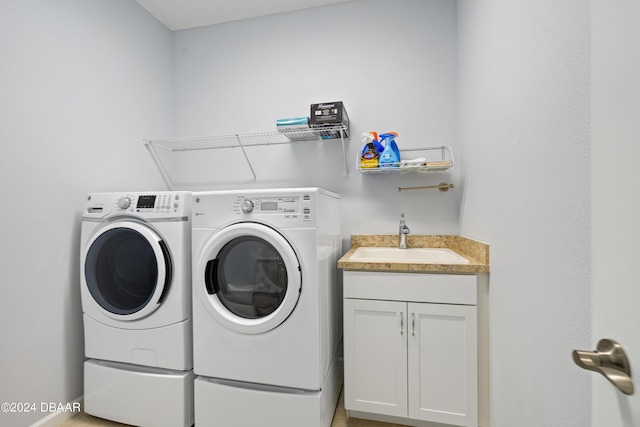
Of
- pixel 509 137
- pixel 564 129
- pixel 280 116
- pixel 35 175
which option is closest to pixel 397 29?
pixel 280 116

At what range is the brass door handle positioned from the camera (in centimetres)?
37

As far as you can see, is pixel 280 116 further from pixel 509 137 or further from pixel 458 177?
pixel 509 137

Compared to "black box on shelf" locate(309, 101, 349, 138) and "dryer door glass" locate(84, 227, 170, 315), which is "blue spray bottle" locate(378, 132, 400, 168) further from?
"dryer door glass" locate(84, 227, 170, 315)

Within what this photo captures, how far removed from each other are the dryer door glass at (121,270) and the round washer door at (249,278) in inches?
13.5

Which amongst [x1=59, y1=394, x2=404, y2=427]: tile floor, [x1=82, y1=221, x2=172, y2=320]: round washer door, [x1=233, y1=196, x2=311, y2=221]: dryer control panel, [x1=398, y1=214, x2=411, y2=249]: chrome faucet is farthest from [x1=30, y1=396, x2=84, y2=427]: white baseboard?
[x1=398, y1=214, x2=411, y2=249]: chrome faucet

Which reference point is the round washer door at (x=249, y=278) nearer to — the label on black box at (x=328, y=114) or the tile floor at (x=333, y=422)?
the tile floor at (x=333, y=422)

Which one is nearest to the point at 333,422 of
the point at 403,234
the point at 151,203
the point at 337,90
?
the point at 403,234

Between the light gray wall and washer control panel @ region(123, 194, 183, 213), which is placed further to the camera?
washer control panel @ region(123, 194, 183, 213)

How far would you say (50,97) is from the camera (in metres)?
1.54

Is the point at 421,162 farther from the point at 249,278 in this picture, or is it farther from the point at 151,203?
the point at 151,203

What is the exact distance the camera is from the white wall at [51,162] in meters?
1.35

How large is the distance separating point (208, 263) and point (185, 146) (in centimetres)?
145

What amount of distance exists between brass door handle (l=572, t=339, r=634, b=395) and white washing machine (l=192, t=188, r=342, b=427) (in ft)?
3.27

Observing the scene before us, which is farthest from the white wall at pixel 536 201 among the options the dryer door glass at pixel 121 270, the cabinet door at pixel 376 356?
the dryer door glass at pixel 121 270
